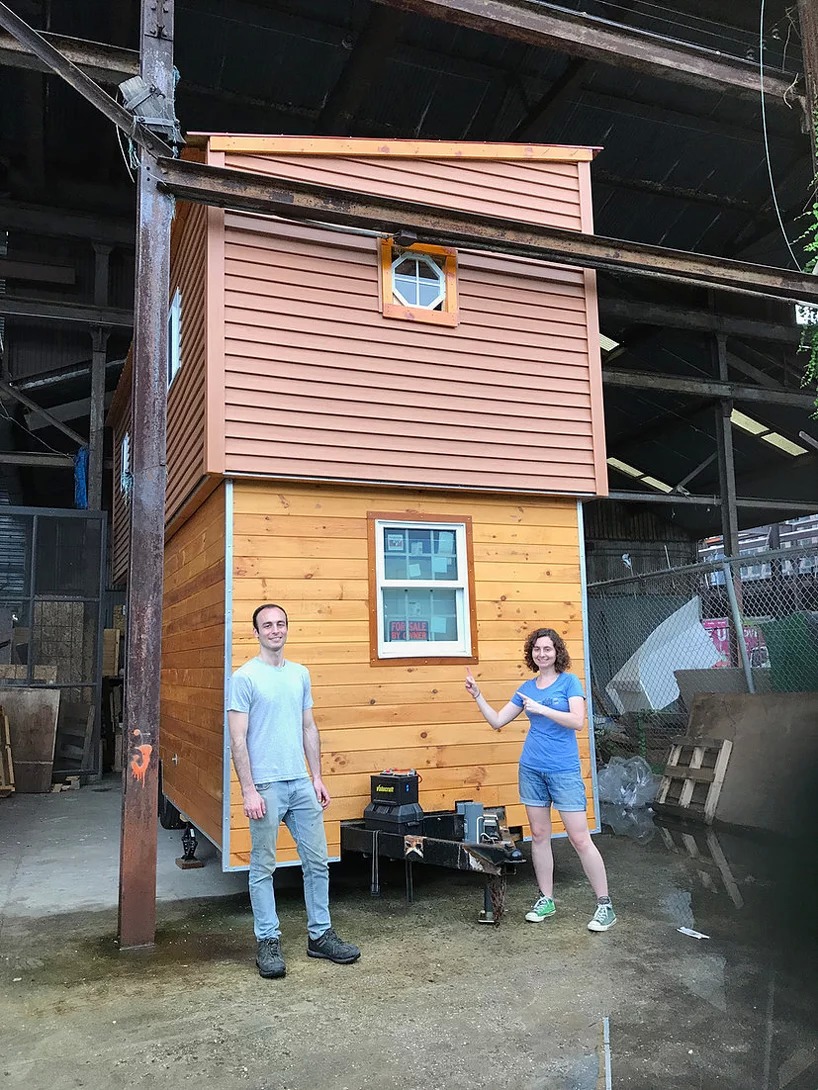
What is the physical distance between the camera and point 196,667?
22.0 ft

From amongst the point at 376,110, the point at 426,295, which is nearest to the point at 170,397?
the point at 426,295

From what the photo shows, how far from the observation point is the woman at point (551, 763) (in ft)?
16.1

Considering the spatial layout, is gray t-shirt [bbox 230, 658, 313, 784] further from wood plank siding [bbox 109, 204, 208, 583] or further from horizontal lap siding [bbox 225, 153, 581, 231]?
horizontal lap siding [bbox 225, 153, 581, 231]

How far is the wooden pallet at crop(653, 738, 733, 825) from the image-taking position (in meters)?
7.90

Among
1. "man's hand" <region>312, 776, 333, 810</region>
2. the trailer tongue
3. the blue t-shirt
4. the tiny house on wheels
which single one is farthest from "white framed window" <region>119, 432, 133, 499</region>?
the blue t-shirt

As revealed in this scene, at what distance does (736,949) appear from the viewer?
4531 mm

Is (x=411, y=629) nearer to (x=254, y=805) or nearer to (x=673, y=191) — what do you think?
(x=254, y=805)

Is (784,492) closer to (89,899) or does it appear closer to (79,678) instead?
(79,678)

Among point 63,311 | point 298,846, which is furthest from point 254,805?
point 63,311

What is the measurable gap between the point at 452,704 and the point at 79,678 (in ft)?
26.2

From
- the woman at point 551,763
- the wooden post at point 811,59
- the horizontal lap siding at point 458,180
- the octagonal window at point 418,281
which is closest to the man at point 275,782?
the woman at point 551,763

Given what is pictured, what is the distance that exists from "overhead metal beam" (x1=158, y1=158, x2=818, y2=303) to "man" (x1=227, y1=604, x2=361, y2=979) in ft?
9.08

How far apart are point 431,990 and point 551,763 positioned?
150 cm

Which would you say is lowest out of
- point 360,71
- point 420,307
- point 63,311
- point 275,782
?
point 275,782
